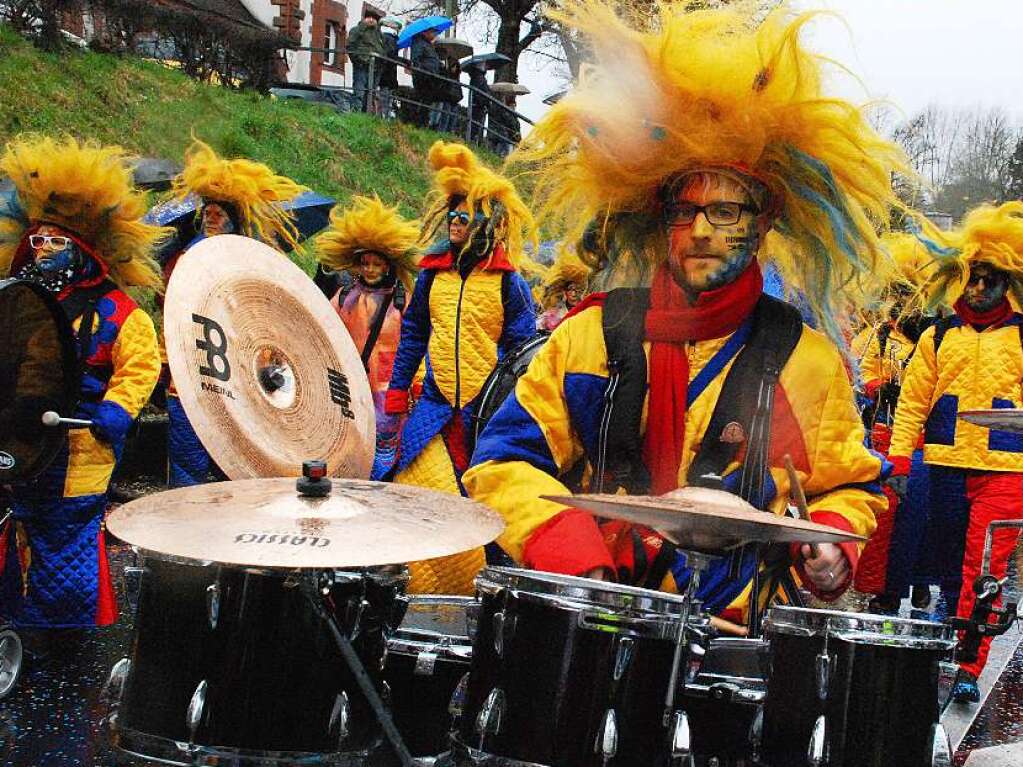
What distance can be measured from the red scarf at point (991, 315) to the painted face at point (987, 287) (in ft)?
0.07

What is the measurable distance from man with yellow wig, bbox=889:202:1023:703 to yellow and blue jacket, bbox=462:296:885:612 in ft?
10.6

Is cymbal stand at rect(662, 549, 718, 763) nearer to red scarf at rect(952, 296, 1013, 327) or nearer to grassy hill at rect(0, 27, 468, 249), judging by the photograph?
red scarf at rect(952, 296, 1013, 327)

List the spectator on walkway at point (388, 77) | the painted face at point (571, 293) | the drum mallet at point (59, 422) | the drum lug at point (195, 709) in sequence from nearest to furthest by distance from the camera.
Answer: the drum lug at point (195, 709) → the drum mallet at point (59, 422) → the painted face at point (571, 293) → the spectator on walkway at point (388, 77)

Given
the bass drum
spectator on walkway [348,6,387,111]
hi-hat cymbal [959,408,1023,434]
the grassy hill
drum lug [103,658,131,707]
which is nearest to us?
drum lug [103,658,131,707]

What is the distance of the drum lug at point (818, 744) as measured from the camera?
2572 mm

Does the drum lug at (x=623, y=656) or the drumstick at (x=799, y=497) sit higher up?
the drumstick at (x=799, y=497)

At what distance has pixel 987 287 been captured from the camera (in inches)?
247

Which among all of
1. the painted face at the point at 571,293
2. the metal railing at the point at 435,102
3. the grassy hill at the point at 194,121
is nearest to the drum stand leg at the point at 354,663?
the painted face at the point at 571,293

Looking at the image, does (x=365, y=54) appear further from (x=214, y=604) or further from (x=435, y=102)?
(x=214, y=604)

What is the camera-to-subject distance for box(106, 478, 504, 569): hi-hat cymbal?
97.0 inches

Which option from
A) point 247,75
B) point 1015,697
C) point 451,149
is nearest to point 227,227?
point 451,149

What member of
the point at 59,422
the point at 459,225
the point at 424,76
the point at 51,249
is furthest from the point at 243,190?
the point at 424,76

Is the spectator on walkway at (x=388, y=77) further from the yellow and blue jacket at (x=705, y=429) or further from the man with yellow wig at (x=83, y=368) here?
the yellow and blue jacket at (x=705, y=429)

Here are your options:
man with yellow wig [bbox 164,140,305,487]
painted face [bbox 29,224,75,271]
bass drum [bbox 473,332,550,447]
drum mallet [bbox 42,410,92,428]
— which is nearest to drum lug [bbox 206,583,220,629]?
drum mallet [bbox 42,410,92,428]
